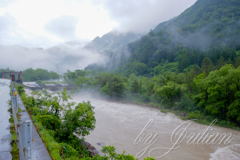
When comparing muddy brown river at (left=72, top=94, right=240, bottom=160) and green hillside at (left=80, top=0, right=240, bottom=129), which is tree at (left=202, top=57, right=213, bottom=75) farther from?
muddy brown river at (left=72, top=94, right=240, bottom=160)

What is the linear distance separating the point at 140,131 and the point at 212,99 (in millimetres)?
11497

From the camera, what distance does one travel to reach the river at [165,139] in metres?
14.4

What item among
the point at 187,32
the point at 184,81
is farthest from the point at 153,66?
the point at 184,81

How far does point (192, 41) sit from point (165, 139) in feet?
285

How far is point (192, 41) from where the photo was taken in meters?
91.4

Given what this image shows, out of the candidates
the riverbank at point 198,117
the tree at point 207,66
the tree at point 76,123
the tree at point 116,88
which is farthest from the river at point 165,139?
the tree at point 207,66

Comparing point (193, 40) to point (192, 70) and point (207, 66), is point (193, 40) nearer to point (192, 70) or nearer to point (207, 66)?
point (207, 66)

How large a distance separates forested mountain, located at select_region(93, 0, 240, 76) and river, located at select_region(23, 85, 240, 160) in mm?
47924

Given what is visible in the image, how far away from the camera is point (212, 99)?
75.1 ft

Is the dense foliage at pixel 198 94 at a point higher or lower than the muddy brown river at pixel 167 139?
higher

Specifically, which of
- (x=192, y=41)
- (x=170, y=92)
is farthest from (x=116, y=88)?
(x=192, y=41)

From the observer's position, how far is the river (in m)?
14.4

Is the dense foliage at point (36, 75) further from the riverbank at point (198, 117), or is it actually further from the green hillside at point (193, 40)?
the riverbank at point (198, 117)

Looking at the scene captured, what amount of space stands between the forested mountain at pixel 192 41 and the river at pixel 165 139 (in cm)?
4792
